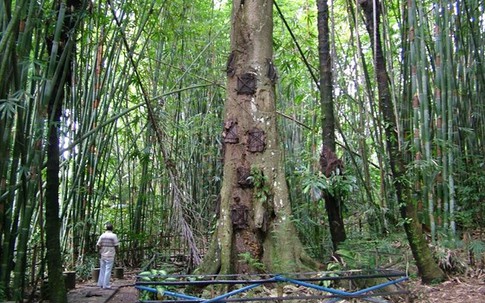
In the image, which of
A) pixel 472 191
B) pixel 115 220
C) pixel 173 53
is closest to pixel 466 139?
pixel 472 191

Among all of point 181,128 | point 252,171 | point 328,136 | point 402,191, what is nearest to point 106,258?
point 181,128

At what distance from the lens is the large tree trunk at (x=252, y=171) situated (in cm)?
329

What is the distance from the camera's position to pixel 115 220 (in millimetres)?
7199

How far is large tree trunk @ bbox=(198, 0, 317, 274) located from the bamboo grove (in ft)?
0.93

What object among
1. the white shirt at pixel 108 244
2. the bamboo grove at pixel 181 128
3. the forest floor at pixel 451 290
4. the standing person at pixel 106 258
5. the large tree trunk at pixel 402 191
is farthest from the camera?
the white shirt at pixel 108 244

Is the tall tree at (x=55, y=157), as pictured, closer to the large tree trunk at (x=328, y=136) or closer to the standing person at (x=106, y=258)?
the standing person at (x=106, y=258)

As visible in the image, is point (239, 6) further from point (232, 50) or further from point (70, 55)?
point (70, 55)

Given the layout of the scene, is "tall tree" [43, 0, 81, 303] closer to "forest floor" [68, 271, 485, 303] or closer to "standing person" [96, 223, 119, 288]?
"forest floor" [68, 271, 485, 303]

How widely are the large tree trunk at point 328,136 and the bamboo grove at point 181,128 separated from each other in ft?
Result: 0.30

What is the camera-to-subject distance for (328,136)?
139 inches

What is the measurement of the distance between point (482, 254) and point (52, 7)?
11.9ft

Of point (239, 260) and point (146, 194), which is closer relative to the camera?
point (239, 260)

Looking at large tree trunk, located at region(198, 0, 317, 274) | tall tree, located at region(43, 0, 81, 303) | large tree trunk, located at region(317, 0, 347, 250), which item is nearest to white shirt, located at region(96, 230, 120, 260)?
tall tree, located at region(43, 0, 81, 303)

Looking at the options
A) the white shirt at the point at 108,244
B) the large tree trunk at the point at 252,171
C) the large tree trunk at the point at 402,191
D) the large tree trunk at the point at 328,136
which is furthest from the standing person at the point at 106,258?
the large tree trunk at the point at 402,191
